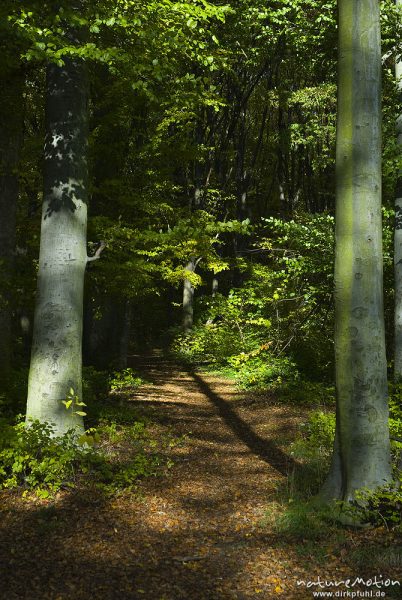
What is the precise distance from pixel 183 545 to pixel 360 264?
2.97 m

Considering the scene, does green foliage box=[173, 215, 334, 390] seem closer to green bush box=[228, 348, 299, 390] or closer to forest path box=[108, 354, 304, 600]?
green bush box=[228, 348, 299, 390]

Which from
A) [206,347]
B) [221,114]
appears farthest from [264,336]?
[221,114]

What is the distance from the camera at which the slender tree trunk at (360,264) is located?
4777mm

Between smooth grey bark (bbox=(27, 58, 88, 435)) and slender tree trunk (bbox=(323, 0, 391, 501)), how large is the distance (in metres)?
3.28

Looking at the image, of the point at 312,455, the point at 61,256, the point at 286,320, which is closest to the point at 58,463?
the point at 61,256

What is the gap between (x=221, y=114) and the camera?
2383 centimetres

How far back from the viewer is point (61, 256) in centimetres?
639

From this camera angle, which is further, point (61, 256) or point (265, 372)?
point (265, 372)

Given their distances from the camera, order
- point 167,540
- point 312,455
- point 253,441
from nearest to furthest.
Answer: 1. point 167,540
2. point 312,455
3. point 253,441

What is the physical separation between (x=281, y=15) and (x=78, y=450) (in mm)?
9000

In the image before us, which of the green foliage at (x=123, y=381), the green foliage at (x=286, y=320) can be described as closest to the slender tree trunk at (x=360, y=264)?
the green foliage at (x=286, y=320)

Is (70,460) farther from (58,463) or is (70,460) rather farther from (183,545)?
(183,545)

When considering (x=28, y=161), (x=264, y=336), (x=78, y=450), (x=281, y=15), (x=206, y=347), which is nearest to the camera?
(x=78, y=450)

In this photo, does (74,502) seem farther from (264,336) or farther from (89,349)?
(264,336)
